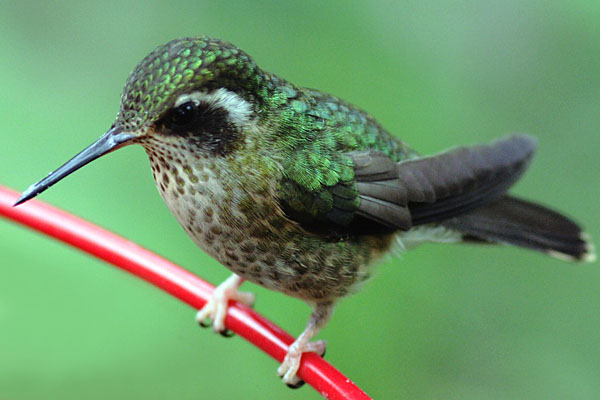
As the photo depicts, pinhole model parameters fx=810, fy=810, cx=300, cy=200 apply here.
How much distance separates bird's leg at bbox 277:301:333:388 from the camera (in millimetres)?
1907

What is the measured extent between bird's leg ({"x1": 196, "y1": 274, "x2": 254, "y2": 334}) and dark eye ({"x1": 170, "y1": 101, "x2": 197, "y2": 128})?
2.34 ft

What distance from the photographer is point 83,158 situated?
1349mm

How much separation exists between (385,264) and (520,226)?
38 centimetres

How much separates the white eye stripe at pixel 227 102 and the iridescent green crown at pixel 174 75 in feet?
0.04

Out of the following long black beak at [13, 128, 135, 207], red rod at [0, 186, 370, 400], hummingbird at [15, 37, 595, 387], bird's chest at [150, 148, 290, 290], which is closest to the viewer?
long black beak at [13, 128, 135, 207]

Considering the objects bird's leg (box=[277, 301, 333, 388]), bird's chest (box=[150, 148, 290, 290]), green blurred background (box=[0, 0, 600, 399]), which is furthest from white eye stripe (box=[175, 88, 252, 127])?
green blurred background (box=[0, 0, 600, 399])

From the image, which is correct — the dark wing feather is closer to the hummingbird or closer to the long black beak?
the hummingbird

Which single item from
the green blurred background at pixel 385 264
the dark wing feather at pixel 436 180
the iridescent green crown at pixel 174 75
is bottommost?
the green blurred background at pixel 385 264

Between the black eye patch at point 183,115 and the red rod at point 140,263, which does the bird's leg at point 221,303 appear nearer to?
the red rod at point 140,263

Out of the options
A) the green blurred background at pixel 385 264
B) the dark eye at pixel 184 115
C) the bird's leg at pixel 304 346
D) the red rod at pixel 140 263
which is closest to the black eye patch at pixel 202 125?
the dark eye at pixel 184 115

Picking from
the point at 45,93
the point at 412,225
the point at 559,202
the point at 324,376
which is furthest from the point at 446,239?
the point at 45,93

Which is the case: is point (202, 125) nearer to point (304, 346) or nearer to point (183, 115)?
point (183, 115)

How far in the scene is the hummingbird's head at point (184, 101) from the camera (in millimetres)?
1379

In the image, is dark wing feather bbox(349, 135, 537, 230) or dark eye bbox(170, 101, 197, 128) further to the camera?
dark wing feather bbox(349, 135, 537, 230)
